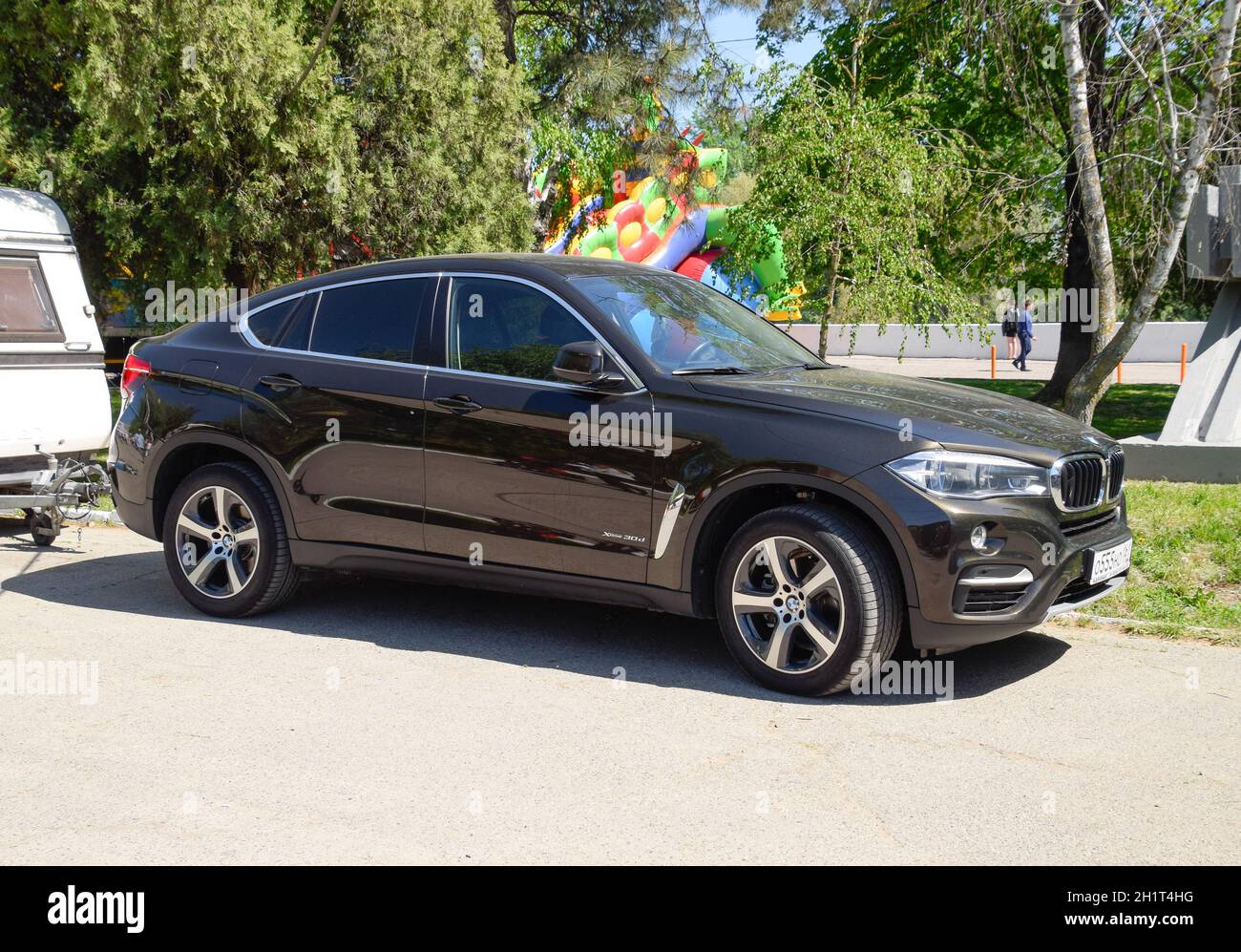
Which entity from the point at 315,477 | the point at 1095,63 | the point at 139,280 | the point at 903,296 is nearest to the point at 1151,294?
the point at 903,296

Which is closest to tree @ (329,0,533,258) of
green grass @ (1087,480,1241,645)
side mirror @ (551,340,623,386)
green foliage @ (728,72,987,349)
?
green foliage @ (728,72,987,349)

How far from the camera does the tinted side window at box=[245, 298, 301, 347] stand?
7.08 meters

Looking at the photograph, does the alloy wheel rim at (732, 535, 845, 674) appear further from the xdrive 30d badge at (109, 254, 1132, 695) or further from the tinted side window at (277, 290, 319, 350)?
the tinted side window at (277, 290, 319, 350)

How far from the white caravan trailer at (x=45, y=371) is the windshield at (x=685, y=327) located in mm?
4614

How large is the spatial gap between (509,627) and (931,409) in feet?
8.34

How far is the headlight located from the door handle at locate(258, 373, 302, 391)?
3153 millimetres

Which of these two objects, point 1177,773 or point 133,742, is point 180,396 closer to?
point 133,742

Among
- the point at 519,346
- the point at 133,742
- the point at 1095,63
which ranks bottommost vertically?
the point at 133,742

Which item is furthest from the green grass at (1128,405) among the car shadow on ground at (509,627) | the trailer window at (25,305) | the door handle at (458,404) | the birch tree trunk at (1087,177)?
the trailer window at (25,305)

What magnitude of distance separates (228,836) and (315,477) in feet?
9.10

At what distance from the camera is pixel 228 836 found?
4.20m

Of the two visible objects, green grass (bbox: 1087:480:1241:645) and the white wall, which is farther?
the white wall

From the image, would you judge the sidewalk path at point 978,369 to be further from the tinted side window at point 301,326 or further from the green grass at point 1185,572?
the tinted side window at point 301,326

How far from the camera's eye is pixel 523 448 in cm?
610
